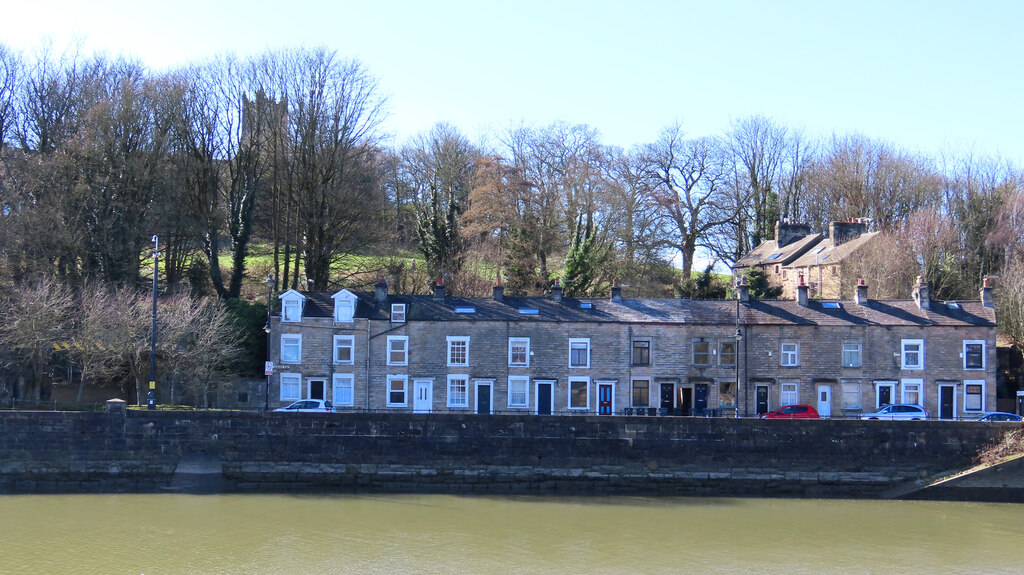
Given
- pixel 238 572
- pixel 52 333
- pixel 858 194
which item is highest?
→ pixel 858 194

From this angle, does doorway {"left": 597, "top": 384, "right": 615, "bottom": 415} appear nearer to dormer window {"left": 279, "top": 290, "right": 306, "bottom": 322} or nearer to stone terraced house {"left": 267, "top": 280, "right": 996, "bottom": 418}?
stone terraced house {"left": 267, "top": 280, "right": 996, "bottom": 418}

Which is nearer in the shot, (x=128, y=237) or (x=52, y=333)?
(x=52, y=333)

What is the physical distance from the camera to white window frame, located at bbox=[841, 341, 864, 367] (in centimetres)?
3709

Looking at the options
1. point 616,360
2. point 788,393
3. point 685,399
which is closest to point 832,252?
point 788,393

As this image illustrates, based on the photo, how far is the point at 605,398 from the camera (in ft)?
121

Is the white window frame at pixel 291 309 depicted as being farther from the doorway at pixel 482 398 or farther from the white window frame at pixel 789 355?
the white window frame at pixel 789 355

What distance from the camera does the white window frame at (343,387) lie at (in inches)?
1433

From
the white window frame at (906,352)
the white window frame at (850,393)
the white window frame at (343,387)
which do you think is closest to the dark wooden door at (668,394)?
the white window frame at (850,393)

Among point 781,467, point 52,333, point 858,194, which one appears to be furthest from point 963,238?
point 52,333

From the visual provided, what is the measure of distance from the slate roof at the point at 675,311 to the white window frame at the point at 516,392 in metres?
2.42

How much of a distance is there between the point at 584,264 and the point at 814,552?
2745 centimetres

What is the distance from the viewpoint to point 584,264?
159 feet

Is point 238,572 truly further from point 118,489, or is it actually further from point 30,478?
point 30,478

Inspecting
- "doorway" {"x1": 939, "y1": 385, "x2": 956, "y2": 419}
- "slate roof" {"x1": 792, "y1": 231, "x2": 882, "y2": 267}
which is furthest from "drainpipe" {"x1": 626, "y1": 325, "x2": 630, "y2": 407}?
"slate roof" {"x1": 792, "y1": 231, "x2": 882, "y2": 267}
